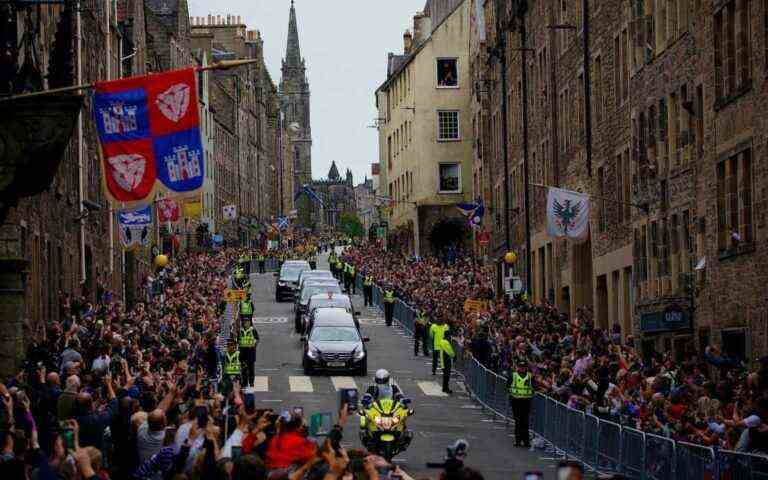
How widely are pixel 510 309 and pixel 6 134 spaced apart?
3013cm

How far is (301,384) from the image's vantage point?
40.0 m

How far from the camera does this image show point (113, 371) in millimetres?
24219

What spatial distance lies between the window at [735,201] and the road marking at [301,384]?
10.3m

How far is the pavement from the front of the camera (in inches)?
1078

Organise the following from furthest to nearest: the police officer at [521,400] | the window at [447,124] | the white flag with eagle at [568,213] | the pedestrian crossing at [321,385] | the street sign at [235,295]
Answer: the window at [447,124]
the street sign at [235,295]
the white flag with eagle at [568,213]
the pedestrian crossing at [321,385]
the police officer at [521,400]

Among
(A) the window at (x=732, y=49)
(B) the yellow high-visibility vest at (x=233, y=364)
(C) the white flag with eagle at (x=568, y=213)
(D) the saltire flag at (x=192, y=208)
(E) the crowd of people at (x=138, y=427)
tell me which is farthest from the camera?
(D) the saltire flag at (x=192, y=208)

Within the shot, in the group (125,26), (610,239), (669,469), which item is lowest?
(669,469)

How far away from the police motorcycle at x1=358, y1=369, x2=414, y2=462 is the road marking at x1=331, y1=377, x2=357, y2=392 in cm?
1329

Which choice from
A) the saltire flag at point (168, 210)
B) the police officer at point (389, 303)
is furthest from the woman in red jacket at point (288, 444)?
the saltire flag at point (168, 210)

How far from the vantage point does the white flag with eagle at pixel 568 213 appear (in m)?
41.8

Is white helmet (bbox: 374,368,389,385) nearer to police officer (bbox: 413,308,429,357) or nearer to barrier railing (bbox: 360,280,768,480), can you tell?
barrier railing (bbox: 360,280,768,480)

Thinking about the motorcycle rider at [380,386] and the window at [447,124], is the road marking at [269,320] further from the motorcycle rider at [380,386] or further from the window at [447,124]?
the motorcycle rider at [380,386]

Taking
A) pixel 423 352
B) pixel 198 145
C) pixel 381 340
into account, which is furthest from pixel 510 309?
pixel 198 145

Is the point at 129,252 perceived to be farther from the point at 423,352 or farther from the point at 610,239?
the point at 610,239
